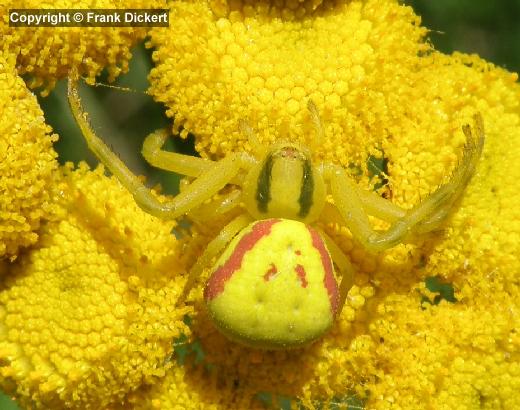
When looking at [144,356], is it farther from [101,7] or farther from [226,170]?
[101,7]

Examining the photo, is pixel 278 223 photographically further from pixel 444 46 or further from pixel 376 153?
pixel 444 46

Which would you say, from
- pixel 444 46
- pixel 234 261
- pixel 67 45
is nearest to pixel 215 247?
pixel 234 261

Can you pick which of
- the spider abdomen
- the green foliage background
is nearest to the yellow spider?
the spider abdomen

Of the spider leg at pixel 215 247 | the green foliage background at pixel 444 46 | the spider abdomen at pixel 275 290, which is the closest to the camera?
the spider abdomen at pixel 275 290

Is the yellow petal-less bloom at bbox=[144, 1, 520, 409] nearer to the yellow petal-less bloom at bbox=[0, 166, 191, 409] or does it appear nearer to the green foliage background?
the yellow petal-less bloom at bbox=[0, 166, 191, 409]

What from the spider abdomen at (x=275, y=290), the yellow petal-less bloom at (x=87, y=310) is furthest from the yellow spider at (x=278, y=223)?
the yellow petal-less bloom at (x=87, y=310)

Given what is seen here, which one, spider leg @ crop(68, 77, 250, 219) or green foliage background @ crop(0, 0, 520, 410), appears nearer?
spider leg @ crop(68, 77, 250, 219)

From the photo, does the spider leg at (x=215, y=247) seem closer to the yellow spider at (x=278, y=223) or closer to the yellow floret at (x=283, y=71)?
the yellow spider at (x=278, y=223)
